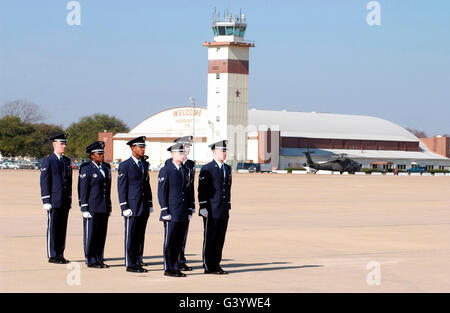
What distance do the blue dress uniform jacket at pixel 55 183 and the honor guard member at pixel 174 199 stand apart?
2.18 metres

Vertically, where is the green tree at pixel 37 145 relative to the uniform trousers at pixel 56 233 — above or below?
below

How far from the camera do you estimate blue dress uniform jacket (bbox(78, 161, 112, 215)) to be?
13820mm

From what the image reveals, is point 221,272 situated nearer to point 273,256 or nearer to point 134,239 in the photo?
point 134,239

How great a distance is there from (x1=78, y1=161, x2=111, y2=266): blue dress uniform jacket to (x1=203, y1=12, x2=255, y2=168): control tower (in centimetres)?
9360

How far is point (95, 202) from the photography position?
1383cm

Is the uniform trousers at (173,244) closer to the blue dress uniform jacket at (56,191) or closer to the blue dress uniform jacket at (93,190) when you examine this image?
the blue dress uniform jacket at (93,190)

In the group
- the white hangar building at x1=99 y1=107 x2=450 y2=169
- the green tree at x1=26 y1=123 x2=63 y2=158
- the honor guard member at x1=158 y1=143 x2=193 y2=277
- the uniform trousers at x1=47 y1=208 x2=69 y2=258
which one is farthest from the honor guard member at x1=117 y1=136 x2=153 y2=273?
the green tree at x1=26 y1=123 x2=63 y2=158

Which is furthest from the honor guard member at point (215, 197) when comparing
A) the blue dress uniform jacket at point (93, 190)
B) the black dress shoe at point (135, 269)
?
the blue dress uniform jacket at point (93, 190)

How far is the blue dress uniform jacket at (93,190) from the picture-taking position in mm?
13820

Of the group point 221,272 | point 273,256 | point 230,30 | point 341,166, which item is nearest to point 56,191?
point 221,272

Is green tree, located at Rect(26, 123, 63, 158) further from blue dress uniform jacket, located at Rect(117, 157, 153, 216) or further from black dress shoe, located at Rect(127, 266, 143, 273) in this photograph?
black dress shoe, located at Rect(127, 266, 143, 273)

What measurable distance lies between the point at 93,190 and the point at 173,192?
163 cm
